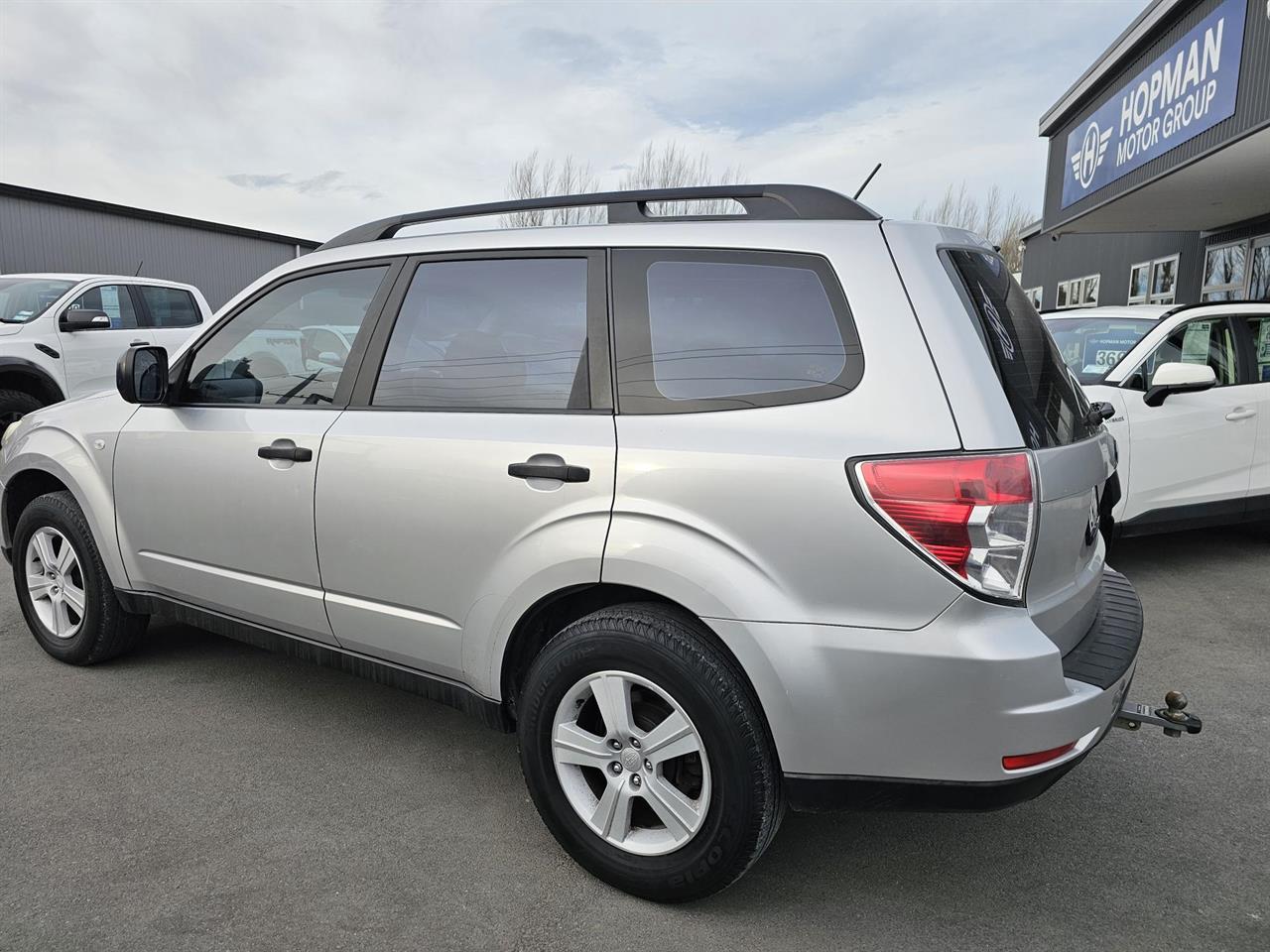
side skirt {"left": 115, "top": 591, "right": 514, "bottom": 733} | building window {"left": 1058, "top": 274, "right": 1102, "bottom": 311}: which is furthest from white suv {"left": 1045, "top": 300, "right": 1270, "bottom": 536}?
building window {"left": 1058, "top": 274, "right": 1102, "bottom": 311}

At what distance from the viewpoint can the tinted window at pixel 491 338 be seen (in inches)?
102

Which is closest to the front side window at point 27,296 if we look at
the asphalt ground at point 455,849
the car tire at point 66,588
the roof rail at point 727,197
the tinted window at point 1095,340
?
the car tire at point 66,588

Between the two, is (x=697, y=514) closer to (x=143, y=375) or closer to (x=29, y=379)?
(x=143, y=375)

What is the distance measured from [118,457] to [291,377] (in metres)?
0.93

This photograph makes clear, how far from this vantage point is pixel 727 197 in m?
2.51

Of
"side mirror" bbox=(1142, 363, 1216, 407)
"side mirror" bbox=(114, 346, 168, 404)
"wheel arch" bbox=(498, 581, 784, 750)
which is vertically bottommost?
"wheel arch" bbox=(498, 581, 784, 750)

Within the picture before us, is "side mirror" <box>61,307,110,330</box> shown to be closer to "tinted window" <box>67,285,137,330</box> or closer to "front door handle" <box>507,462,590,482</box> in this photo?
"tinted window" <box>67,285,137,330</box>

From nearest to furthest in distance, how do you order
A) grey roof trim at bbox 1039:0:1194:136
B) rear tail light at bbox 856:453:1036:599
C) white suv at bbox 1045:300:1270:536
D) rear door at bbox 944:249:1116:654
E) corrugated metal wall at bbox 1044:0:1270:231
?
rear tail light at bbox 856:453:1036:599 → rear door at bbox 944:249:1116:654 → white suv at bbox 1045:300:1270:536 → corrugated metal wall at bbox 1044:0:1270:231 → grey roof trim at bbox 1039:0:1194:136

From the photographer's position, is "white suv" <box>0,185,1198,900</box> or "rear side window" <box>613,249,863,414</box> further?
"rear side window" <box>613,249,863,414</box>

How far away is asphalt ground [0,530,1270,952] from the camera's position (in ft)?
7.49

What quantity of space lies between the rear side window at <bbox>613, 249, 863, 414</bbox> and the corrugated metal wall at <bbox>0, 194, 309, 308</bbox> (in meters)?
21.8

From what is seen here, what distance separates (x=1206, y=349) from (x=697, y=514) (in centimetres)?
499

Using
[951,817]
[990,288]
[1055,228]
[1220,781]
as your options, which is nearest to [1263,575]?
[1220,781]

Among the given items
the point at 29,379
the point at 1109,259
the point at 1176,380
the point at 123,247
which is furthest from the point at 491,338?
the point at 123,247
